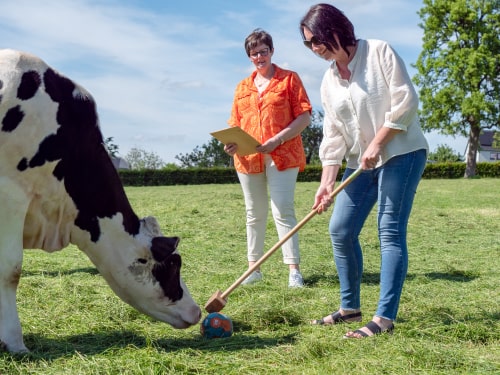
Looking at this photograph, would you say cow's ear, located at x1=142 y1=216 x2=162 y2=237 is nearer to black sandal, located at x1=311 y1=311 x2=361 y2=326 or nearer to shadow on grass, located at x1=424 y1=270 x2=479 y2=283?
black sandal, located at x1=311 y1=311 x2=361 y2=326

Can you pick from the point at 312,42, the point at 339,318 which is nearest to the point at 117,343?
the point at 339,318

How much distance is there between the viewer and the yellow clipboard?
5.51 m

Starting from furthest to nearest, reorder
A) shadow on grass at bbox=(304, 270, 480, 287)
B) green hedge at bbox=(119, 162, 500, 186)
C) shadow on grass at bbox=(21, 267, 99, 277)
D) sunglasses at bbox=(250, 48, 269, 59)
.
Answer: green hedge at bbox=(119, 162, 500, 186)
shadow on grass at bbox=(21, 267, 99, 277)
shadow on grass at bbox=(304, 270, 480, 287)
sunglasses at bbox=(250, 48, 269, 59)

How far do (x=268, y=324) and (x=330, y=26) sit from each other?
6.80 feet

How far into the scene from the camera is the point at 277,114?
20.1ft

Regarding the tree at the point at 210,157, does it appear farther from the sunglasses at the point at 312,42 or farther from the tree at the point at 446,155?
the sunglasses at the point at 312,42

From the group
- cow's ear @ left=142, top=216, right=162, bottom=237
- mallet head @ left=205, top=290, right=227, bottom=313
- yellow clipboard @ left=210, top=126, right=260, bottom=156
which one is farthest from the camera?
yellow clipboard @ left=210, top=126, right=260, bottom=156

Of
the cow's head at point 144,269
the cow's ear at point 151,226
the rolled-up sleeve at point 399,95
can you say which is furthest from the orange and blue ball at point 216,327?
the rolled-up sleeve at point 399,95

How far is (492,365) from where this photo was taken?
136 inches

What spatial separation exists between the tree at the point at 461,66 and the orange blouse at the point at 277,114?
3700cm

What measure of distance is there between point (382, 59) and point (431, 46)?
1635 inches

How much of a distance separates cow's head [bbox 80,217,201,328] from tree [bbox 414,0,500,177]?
3925cm

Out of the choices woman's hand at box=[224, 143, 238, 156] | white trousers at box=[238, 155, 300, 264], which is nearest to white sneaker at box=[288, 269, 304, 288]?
white trousers at box=[238, 155, 300, 264]

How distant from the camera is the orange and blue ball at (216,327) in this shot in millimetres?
4246
